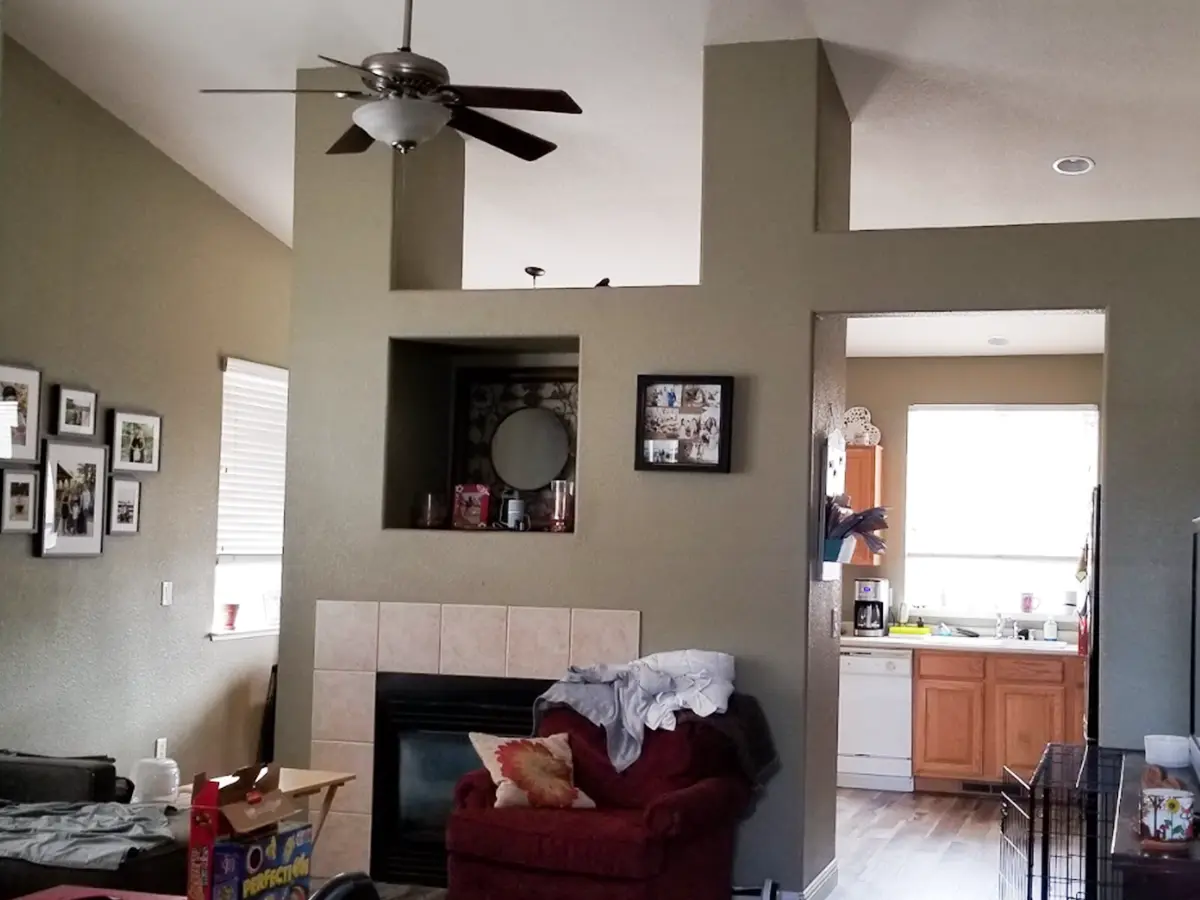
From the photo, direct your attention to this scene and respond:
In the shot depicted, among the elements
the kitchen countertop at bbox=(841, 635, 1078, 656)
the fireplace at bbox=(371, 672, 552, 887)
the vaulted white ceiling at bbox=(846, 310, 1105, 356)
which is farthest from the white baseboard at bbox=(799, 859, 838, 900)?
the vaulted white ceiling at bbox=(846, 310, 1105, 356)

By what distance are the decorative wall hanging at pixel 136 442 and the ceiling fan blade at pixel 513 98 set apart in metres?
3.10

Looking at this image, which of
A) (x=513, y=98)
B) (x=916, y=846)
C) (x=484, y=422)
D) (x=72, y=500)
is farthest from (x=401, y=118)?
(x=916, y=846)

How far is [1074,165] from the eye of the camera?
5559 mm

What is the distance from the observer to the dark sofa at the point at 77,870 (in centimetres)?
412

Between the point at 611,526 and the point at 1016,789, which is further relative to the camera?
the point at 1016,789

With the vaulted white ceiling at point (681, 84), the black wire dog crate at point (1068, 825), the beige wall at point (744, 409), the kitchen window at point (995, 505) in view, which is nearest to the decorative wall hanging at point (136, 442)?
the beige wall at point (744, 409)

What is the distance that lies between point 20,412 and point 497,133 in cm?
266

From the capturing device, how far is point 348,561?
5301 mm

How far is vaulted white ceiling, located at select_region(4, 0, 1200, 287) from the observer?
461 centimetres

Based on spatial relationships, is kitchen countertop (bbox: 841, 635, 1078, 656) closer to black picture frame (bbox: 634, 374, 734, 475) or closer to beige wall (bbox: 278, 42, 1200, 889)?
beige wall (bbox: 278, 42, 1200, 889)

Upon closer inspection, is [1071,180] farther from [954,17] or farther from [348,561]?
[348,561]

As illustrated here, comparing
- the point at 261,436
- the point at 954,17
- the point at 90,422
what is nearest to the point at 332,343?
the point at 90,422

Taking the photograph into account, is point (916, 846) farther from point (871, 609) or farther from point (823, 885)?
point (871, 609)

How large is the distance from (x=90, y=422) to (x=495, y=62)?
2389mm
